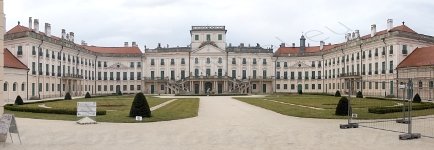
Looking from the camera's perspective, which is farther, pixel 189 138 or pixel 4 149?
pixel 189 138

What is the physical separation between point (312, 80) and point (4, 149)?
221ft

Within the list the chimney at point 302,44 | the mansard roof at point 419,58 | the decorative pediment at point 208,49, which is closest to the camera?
the mansard roof at point 419,58

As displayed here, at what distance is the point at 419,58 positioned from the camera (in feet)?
145

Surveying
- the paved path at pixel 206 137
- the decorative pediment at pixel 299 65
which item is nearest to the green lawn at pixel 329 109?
the paved path at pixel 206 137

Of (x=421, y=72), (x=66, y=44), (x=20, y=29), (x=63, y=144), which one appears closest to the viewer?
(x=63, y=144)

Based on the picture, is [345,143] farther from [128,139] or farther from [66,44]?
[66,44]

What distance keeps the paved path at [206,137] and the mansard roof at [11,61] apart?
94.9 ft

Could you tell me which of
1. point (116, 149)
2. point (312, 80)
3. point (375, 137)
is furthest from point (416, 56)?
point (116, 149)

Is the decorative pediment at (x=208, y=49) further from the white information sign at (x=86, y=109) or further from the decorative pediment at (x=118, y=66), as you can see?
the white information sign at (x=86, y=109)

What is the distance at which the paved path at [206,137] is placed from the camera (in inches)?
430

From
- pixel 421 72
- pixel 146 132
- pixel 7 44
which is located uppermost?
pixel 7 44

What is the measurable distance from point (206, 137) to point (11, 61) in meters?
38.5

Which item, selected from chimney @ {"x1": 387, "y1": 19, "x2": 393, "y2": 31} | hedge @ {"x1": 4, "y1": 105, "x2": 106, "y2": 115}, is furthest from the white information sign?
chimney @ {"x1": 387, "y1": 19, "x2": 393, "y2": 31}

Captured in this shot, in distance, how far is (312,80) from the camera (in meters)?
72.8
